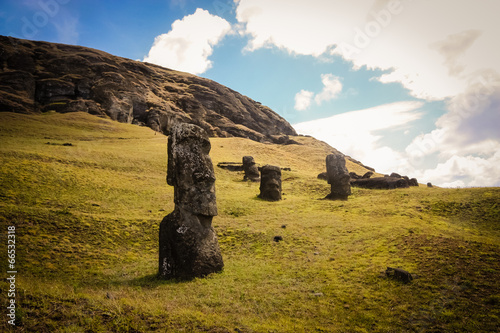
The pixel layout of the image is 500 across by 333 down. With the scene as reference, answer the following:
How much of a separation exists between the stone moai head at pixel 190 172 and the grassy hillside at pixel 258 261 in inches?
118

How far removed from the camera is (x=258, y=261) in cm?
1243

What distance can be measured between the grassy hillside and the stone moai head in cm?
299

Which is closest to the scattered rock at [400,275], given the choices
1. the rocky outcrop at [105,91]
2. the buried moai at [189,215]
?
the buried moai at [189,215]

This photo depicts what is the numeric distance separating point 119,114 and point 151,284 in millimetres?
86049

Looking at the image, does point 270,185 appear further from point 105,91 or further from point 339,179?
point 105,91

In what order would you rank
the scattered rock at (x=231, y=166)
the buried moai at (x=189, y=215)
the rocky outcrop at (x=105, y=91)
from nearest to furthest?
the buried moai at (x=189, y=215), the scattered rock at (x=231, y=166), the rocky outcrop at (x=105, y=91)

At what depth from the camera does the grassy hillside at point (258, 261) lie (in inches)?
260

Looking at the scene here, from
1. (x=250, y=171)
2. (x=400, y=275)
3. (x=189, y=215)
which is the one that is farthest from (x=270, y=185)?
(x=400, y=275)

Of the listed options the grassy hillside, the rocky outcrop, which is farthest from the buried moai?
the rocky outcrop

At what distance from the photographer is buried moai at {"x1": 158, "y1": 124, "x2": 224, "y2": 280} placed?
10.3 metres

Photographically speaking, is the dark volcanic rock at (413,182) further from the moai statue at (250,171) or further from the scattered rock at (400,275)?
the scattered rock at (400,275)

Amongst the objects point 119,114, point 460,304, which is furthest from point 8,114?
point 460,304

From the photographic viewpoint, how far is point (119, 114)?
83562 millimetres

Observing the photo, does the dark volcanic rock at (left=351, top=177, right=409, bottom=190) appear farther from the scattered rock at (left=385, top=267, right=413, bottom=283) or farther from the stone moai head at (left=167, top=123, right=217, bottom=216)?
the stone moai head at (left=167, top=123, right=217, bottom=216)
